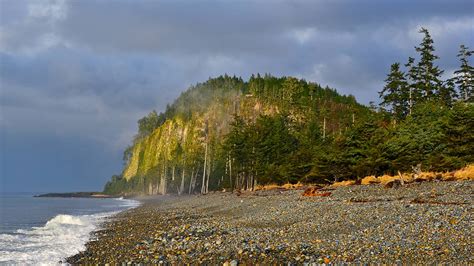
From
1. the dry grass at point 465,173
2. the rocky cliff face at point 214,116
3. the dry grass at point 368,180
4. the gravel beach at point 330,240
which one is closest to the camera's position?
the gravel beach at point 330,240

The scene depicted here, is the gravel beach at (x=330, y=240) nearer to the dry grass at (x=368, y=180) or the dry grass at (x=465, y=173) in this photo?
the dry grass at (x=465, y=173)

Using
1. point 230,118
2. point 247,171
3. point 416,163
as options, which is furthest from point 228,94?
point 416,163

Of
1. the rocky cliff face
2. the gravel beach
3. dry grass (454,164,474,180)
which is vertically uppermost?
the rocky cliff face

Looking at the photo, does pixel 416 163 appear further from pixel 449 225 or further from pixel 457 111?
pixel 449 225

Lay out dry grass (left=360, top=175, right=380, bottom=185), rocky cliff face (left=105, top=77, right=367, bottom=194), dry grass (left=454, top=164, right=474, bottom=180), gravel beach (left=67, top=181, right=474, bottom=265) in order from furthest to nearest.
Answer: rocky cliff face (left=105, top=77, right=367, bottom=194), dry grass (left=360, top=175, right=380, bottom=185), dry grass (left=454, top=164, right=474, bottom=180), gravel beach (left=67, top=181, right=474, bottom=265)

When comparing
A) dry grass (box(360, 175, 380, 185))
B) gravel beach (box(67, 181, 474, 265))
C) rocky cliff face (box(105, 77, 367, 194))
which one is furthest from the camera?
rocky cliff face (box(105, 77, 367, 194))

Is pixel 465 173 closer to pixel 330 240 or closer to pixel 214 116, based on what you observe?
pixel 330 240

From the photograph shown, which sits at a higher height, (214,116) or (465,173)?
(214,116)

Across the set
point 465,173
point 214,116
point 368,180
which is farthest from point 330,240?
point 214,116

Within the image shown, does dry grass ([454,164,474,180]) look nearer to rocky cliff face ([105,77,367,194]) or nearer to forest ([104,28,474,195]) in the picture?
forest ([104,28,474,195])

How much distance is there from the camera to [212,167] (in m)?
124

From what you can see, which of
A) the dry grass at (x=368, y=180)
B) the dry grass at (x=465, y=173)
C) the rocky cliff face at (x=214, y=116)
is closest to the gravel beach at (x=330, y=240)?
the dry grass at (x=465, y=173)

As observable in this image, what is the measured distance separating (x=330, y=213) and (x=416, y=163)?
21.6m

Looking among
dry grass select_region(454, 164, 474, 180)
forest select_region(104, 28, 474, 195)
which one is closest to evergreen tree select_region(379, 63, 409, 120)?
forest select_region(104, 28, 474, 195)
